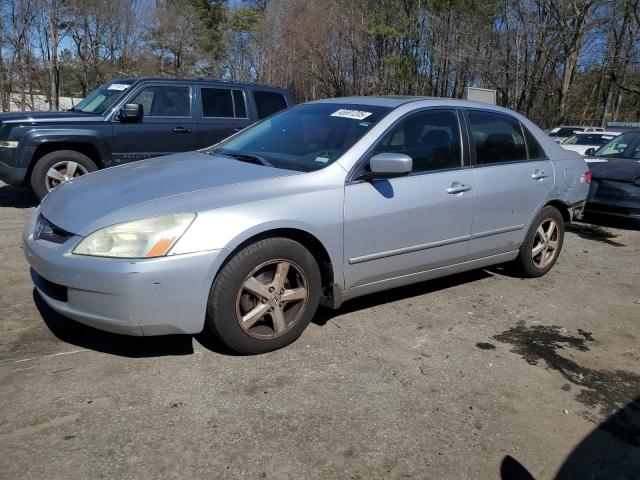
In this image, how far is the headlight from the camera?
2963mm

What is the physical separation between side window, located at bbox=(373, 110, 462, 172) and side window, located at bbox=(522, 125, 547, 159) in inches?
39.6

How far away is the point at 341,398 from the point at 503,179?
2548mm

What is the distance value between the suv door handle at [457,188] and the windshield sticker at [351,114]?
0.83m

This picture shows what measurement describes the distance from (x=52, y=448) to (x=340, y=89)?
28738 mm

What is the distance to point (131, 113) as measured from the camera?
7.45 m

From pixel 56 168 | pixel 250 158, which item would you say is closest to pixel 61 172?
pixel 56 168

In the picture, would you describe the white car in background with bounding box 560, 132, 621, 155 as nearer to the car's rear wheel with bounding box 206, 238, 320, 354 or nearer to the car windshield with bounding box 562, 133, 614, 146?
the car windshield with bounding box 562, 133, 614, 146

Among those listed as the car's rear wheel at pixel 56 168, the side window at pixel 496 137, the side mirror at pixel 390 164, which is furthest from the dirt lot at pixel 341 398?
the car's rear wheel at pixel 56 168

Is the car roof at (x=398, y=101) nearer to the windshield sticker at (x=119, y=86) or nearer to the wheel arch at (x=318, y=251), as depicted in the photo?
the wheel arch at (x=318, y=251)

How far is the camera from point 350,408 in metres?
2.91

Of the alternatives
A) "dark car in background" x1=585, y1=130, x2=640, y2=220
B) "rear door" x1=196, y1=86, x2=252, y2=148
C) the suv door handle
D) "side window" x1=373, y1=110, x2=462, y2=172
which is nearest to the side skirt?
the suv door handle

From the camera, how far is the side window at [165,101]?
26.0 ft

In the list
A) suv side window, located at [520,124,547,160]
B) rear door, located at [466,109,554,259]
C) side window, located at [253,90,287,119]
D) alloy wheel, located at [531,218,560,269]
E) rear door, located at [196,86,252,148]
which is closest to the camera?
rear door, located at [466,109,554,259]

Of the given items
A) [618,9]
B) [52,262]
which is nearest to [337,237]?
[52,262]
